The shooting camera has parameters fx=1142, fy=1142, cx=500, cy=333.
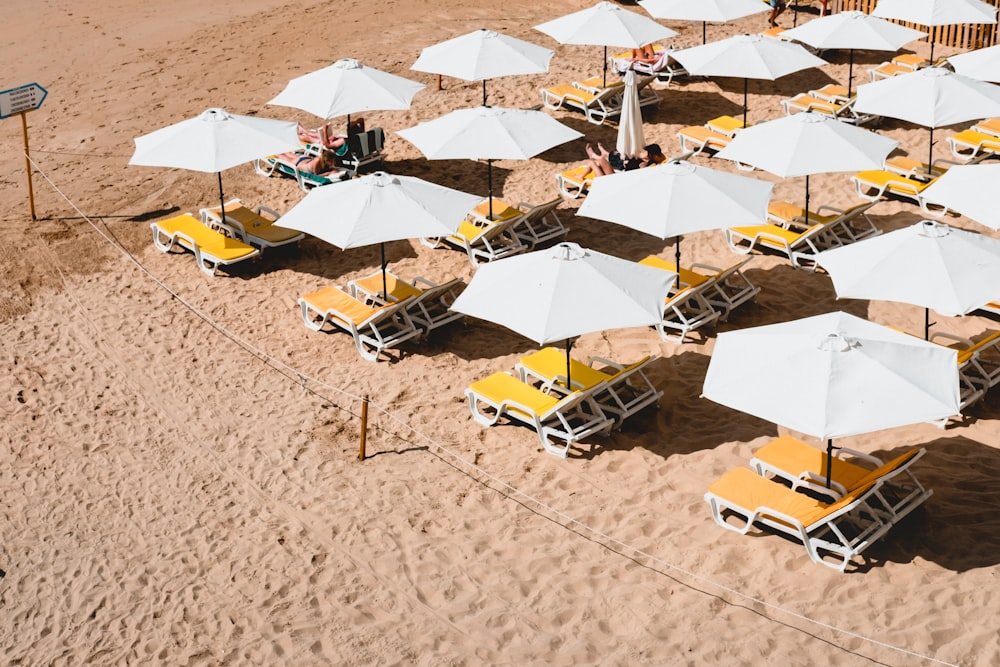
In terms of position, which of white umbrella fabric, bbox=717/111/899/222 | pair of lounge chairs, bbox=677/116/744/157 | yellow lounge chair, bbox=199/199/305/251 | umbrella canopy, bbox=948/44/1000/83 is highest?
white umbrella fabric, bbox=717/111/899/222

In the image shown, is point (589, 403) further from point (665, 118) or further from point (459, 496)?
point (665, 118)

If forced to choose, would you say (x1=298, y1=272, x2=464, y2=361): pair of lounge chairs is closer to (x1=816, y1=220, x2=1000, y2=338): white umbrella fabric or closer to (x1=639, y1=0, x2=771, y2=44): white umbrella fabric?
(x1=816, y1=220, x2=1000, y2=338): white umbrella fabric

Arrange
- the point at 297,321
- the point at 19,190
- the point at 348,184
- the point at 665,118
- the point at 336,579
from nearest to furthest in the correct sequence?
the point at 336,579 < the point at 348,184 < the point at 297,321 < the point at 19,190 < the point at 665,118

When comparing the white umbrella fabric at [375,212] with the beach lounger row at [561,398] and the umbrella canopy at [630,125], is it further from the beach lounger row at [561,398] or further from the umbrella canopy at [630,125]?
the umbrella canopy at [630,125]

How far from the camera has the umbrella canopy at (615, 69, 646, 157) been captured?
1490 cm

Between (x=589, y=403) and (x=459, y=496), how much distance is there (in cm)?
157

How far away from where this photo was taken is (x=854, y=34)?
56.9ft

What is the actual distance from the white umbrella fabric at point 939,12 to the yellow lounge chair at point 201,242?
35.2 feet

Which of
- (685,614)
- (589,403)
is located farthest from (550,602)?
(589,403)

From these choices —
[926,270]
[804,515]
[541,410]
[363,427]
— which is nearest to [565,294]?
[541,410]

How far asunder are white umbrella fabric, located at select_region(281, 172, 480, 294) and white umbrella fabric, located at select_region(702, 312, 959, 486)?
12.8ft

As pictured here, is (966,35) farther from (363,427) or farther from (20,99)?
(20,99)

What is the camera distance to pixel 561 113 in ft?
61.5

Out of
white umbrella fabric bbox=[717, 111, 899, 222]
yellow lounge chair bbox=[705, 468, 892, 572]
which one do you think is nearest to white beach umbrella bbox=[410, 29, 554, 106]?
white umbrella fabric bbox=[717, 111, 899, 222]
